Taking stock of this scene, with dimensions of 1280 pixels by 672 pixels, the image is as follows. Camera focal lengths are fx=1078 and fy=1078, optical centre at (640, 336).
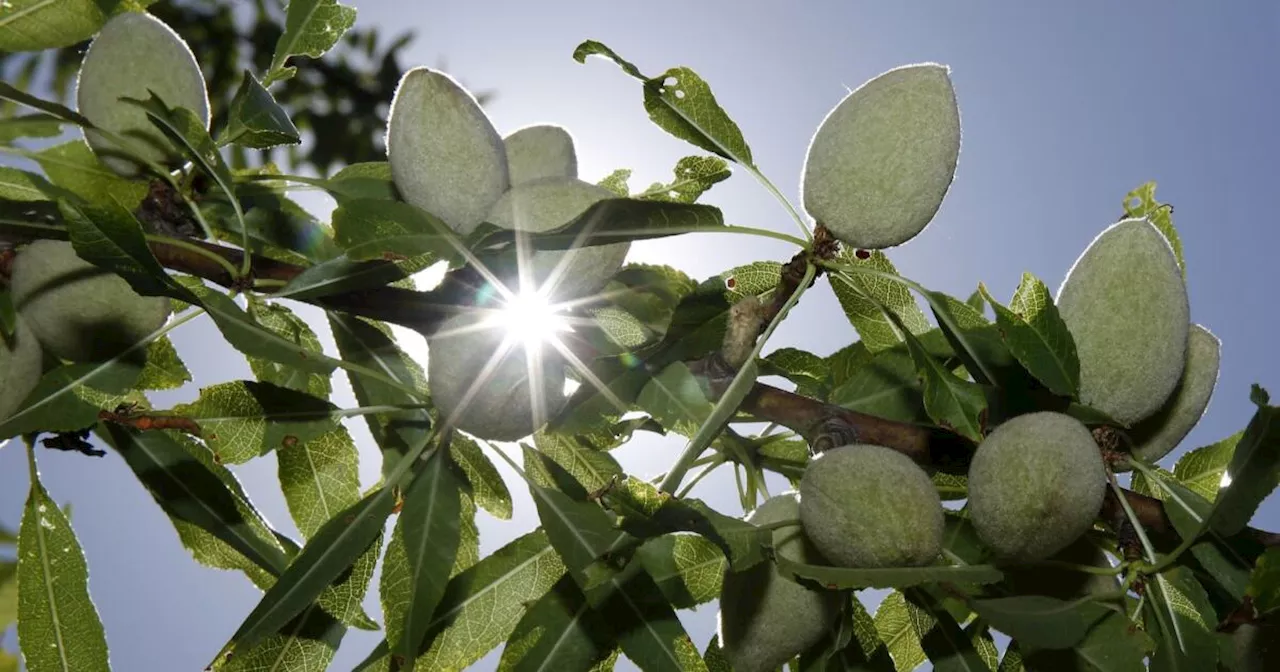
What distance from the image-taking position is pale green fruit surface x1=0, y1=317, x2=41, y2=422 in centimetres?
129

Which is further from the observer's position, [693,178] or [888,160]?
[693,178]

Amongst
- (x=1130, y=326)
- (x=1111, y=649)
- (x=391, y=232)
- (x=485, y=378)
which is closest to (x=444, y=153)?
(x=391, y=232)

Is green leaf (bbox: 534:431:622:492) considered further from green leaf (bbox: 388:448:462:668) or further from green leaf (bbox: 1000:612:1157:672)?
green leaf (bbox: 1000:612:1157:672)

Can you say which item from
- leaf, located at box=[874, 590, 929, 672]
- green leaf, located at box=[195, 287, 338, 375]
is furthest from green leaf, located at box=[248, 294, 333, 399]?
leaf, located at box=[874, 590, 929, 672]

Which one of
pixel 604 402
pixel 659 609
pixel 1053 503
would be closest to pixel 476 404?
pixel 604 402

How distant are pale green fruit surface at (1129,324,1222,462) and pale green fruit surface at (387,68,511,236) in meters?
0.83

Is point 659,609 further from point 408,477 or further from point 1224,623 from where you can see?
point 1224,623

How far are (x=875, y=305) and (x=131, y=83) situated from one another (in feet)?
3.20

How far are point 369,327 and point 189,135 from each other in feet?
1.10

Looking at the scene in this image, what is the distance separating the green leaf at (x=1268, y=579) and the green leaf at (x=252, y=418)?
1.03 metres

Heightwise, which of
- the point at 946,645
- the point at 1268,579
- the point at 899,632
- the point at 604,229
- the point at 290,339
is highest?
the point at 290,339

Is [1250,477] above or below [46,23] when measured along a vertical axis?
below

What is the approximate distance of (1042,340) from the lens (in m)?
1.12

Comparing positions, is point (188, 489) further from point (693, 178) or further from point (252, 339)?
point (693, 178)
